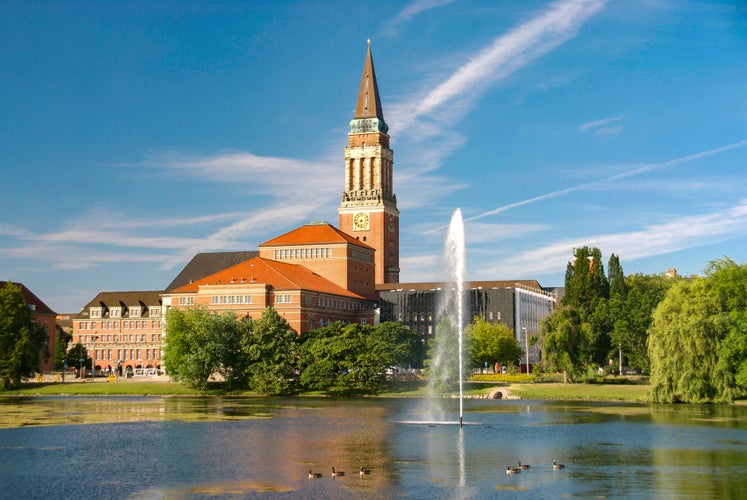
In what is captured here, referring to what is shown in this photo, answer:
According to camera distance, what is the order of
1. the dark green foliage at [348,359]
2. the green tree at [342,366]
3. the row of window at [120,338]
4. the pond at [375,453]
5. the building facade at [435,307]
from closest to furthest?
the pond at [375,453] < the green tree at [342,366] < the dark green foliage at [348,359] < the building facade at [435,307] < the row of window at [120,338]

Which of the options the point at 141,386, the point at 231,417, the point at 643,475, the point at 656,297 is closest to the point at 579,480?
the point at 643,475

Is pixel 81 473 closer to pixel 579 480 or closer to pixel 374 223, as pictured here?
pixel 579 480

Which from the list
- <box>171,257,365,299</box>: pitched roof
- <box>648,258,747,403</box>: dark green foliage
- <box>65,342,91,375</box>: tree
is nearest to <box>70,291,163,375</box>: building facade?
<box>65,342,91,375</box>: tree

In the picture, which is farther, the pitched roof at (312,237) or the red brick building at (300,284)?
the pitched roof at (312,237)

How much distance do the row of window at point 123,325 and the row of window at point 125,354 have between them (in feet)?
14.9

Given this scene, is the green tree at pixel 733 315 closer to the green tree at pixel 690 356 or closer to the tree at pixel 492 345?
the green tree at pixel 690 356

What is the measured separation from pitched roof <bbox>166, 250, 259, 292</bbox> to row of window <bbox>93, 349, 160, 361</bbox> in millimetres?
14640

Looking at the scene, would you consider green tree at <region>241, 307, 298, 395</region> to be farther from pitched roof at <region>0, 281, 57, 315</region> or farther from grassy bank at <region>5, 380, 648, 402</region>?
pitched roof at <region>0, 281, 57, 315</region>

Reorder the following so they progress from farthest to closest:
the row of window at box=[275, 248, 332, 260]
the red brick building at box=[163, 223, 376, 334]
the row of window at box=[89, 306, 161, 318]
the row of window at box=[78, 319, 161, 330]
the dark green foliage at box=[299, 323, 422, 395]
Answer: the row of window at box=[89, 306, 161, 318], the row of window at box=[78, 319, 161, 330], the row of window at box=[275, 248, 332, 260], the red brick building at box=[163, 223, 376, 334], the dark green foliage at box=[299, 323, 422, 395]

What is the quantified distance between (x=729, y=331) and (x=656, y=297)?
33.1 metres

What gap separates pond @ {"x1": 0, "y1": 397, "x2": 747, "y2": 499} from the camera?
39.9 metres

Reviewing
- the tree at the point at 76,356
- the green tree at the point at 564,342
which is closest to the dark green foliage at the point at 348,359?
the green tree at the point at 564,342

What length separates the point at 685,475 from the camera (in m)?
42.7

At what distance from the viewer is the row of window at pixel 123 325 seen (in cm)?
18400
